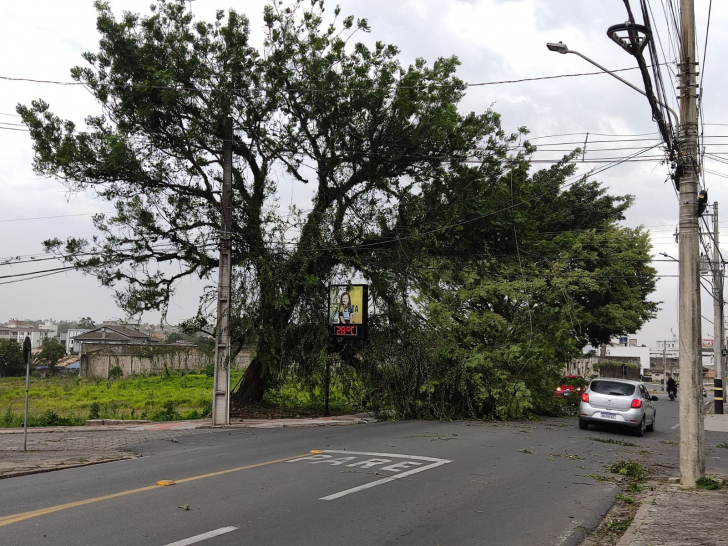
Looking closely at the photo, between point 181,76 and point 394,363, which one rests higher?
point 181,76

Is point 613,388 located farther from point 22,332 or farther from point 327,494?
point 22,332

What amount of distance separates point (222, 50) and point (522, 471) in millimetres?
15460

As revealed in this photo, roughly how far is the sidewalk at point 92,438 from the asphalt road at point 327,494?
0.78 metres

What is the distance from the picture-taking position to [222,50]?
20000mm

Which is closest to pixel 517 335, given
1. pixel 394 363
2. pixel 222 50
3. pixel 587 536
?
pixel 394 363

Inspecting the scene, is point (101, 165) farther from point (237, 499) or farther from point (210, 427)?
point (237, 499)

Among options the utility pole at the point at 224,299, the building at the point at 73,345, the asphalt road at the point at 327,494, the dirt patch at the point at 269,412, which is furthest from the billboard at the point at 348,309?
the building at the point at 73,345

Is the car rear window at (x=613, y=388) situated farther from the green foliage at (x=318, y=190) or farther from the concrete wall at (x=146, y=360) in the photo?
the concrete wall at (x=146, y=360)

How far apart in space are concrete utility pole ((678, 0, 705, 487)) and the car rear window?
8481 millimetres

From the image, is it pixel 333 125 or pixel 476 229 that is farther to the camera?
pixel 476 229

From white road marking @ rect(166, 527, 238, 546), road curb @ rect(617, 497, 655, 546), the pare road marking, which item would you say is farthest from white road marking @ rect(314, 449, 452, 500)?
road curb @ rect(617, 497, 655, 546)

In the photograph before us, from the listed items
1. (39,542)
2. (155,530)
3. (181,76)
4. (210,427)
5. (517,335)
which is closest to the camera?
(39,542)

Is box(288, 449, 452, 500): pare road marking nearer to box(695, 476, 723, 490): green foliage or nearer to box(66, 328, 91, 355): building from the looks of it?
box(695, 476, 723, 490): green foliage

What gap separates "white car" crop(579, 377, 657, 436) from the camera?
1759 centimetres
